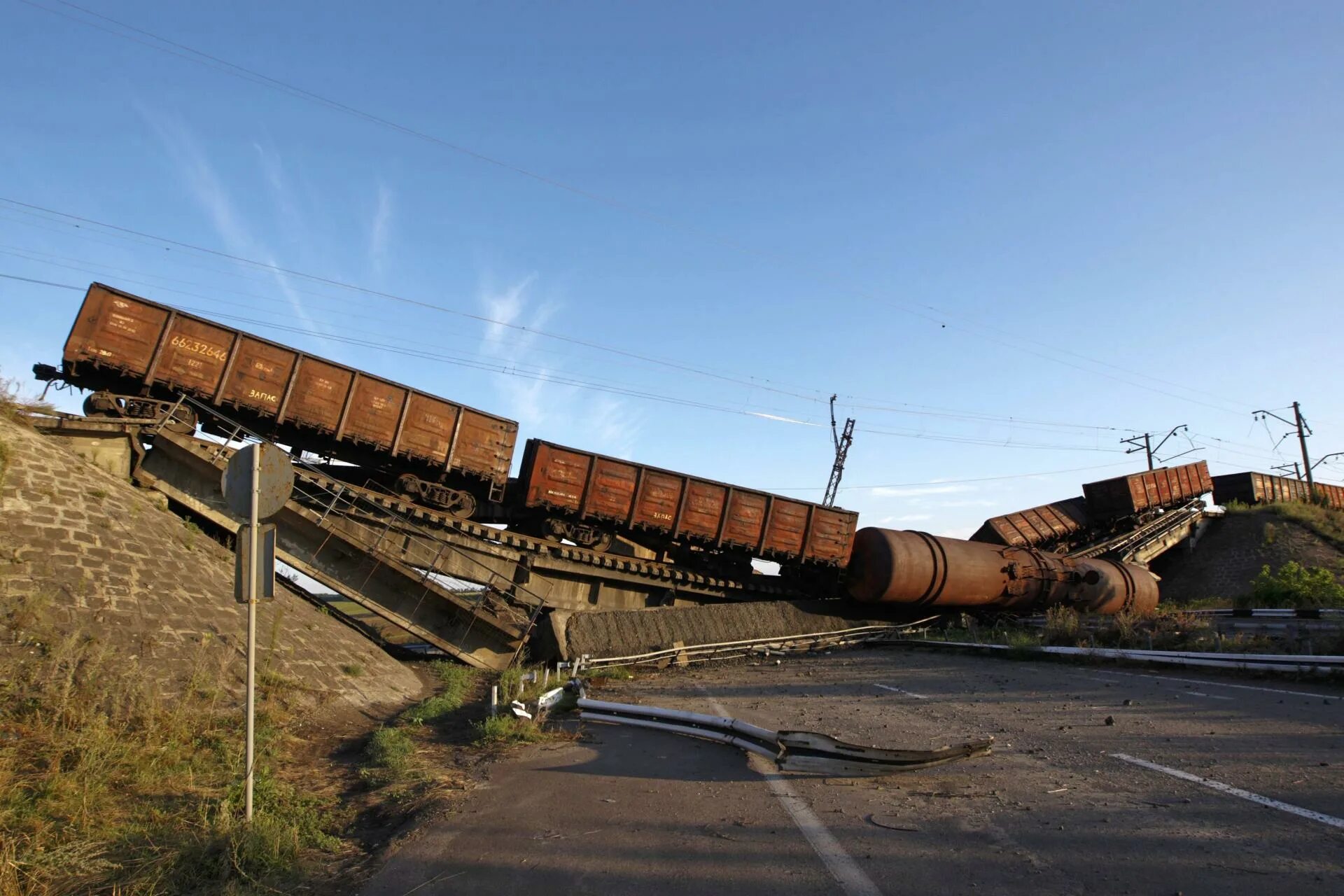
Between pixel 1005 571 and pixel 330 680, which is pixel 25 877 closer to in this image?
pixel 330 680

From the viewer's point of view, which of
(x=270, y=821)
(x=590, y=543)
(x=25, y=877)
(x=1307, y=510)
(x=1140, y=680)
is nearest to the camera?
(x=25, y=877)

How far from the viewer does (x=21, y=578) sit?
8789 mm

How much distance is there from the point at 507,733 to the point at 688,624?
456 inches

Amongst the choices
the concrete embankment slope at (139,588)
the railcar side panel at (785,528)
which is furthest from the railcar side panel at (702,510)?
the concrete embankment slope at (139,588)

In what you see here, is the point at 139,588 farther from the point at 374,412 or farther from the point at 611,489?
the point at 611,489

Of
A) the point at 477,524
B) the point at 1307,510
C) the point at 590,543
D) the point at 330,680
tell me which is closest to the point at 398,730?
the point at 330,680

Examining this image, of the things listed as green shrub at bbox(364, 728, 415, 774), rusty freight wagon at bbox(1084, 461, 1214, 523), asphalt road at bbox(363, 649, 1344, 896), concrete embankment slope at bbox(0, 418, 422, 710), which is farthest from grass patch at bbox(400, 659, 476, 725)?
rusty freight wagon at bbox(1084, 461, 1214, 523)

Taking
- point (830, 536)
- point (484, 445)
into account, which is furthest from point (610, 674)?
point (830, 536)

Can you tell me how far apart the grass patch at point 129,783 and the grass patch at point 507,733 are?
6.22 feet

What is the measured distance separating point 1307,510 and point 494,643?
44.5 meters

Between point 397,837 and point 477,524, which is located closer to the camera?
point 397,837

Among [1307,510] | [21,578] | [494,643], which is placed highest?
[1307,510]

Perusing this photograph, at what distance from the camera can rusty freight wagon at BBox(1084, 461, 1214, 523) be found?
3531 cm

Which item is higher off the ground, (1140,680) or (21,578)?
(1140,680)
